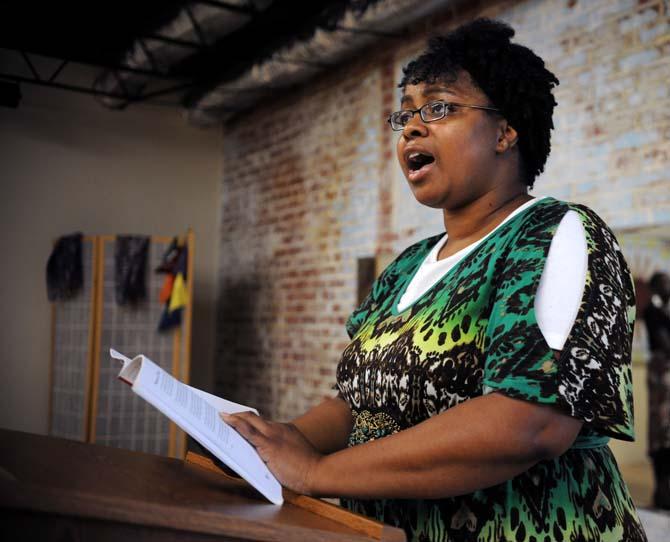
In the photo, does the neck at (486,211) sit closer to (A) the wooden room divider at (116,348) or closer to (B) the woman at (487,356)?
(B) the woman at (487,356)

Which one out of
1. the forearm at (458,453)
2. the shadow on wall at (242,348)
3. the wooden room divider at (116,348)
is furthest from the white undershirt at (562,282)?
the shadow on wall at (242,348)

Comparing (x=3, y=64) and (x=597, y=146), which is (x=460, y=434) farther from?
(x=3, y=64)

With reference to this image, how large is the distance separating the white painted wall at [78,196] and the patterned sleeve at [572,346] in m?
6.21

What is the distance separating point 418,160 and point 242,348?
5876mm

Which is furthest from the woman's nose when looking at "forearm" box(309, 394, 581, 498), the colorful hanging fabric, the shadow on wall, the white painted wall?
the white painted wall

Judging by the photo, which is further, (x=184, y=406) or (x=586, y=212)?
(x=586, y=212)

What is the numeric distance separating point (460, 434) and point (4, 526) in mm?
581

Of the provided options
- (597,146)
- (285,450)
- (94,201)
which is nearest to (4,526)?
(285,450)

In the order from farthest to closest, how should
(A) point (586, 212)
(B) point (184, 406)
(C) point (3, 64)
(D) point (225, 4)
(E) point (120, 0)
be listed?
(C) point (3, 64) → (E) point (120, 0) → (D) point (225, 4) → (A) point (586, 212) → (B) point (184, 406)

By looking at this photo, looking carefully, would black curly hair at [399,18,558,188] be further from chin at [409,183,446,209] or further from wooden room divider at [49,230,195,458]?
wooden room divider at [49,230,195,458]

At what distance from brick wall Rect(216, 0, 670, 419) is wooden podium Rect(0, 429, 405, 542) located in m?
3.06

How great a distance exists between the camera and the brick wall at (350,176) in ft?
12.2

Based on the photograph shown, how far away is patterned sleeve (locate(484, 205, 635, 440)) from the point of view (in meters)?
1.06

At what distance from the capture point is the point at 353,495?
110 cm
